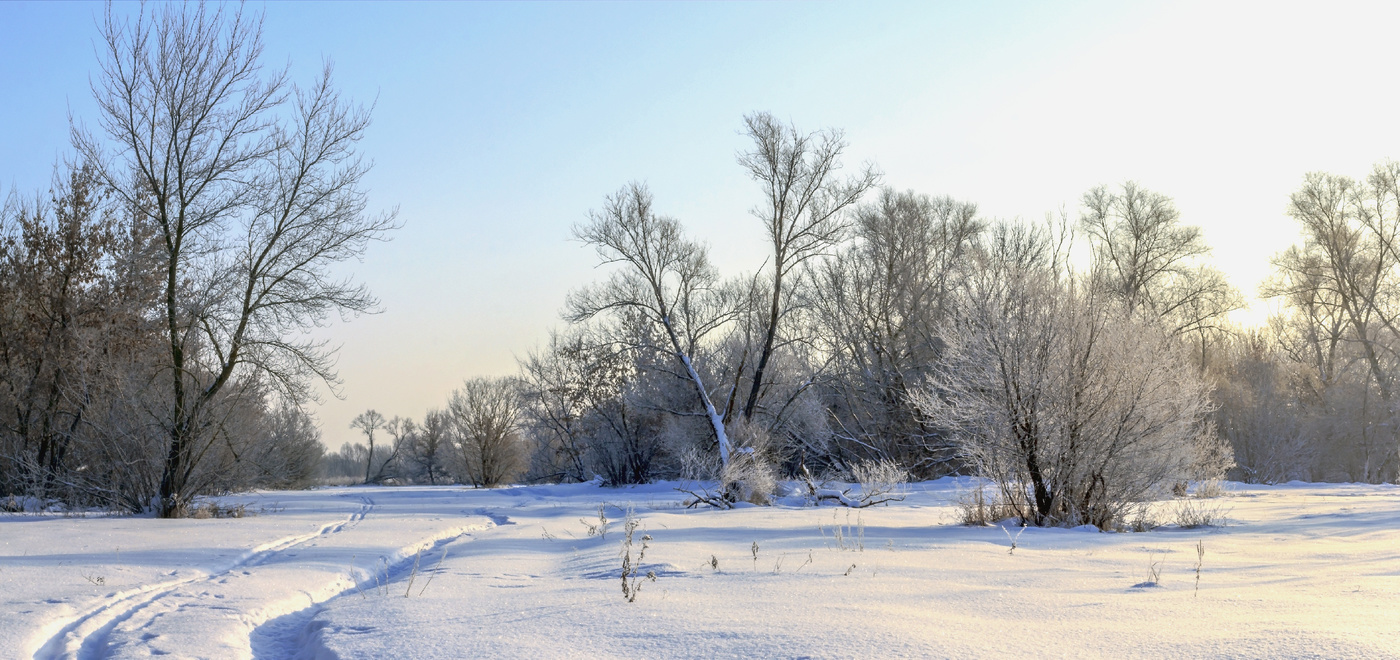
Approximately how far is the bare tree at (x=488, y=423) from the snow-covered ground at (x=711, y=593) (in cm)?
2768

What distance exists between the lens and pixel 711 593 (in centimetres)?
557

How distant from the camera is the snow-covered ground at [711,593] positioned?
3883mm

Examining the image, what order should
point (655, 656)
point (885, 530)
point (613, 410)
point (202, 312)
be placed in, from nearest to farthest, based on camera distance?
1. point (655, 656)
2. point (885, 530)
3. point (202, 312)
4. point (613, 410)

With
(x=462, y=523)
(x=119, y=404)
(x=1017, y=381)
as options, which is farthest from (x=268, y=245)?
(x=1017, y=381)

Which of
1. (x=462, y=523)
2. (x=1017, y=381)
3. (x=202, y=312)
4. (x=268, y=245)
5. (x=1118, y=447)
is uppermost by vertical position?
(x=268, y=245)

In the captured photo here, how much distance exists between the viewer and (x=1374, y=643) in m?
3.29

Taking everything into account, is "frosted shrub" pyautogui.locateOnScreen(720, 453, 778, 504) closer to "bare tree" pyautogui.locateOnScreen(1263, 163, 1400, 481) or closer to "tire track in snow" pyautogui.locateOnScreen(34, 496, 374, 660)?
"tire track in snow" pyautogui.locateOnScreen(34, 496, 374, 660)

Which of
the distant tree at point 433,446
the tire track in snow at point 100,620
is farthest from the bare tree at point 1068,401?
the distant tree at point 433,446

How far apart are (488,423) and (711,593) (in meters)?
34.9

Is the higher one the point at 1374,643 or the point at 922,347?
the point at 922,347

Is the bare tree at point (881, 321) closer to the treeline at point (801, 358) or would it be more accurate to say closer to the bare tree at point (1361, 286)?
the treeline at point (801, 358)

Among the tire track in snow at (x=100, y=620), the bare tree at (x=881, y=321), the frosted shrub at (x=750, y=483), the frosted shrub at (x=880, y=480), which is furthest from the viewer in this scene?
the bare tree at (x=881, y=321)

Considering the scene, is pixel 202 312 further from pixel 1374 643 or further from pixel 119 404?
pixel 1374 643

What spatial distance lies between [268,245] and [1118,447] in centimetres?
1403
